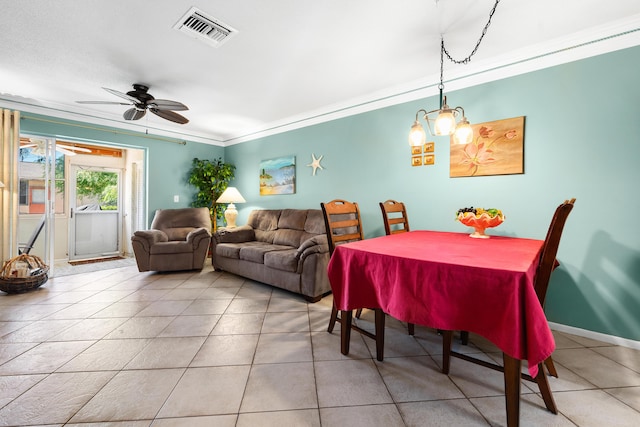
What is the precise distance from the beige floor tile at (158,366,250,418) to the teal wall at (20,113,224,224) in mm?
3836

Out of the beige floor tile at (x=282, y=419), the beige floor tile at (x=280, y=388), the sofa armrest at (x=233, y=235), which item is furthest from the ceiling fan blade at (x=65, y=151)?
the beige floor tile at (x=282, y=419)

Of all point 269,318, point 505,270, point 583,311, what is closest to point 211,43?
point 269,318

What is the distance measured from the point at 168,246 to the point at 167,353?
2.35m

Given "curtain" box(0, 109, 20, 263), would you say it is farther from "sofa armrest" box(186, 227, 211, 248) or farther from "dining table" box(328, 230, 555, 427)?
"dining table" box(328, 230, 555, 427)

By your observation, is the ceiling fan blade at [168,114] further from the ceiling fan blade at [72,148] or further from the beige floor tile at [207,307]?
the ceiling fan blade at [72,148]

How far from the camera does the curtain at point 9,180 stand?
3.27 m

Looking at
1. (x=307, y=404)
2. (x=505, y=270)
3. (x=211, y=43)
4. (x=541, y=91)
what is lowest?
(x=307, y=404)

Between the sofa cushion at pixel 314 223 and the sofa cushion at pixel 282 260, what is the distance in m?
0.62

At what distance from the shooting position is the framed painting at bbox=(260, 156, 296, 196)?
4258 mm

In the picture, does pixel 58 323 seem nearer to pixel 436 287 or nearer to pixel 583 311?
pixel 436 287

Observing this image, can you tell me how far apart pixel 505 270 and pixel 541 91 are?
211 centimetres

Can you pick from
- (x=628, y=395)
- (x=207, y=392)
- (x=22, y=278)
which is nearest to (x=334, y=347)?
(x=207, y=392)

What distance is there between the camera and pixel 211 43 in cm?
226

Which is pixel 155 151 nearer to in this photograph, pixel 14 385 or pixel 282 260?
pixel 282 260
